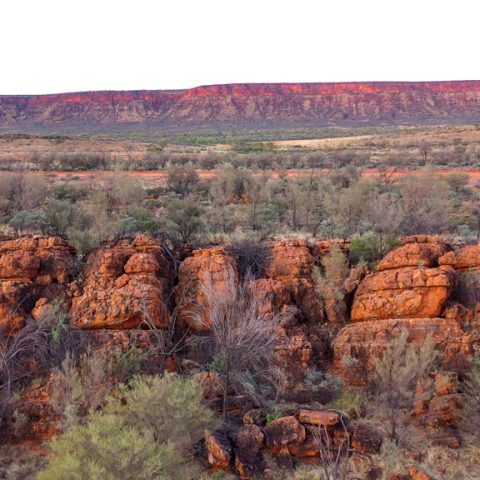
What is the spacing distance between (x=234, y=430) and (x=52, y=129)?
91.1 metres

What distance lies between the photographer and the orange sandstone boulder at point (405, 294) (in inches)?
376

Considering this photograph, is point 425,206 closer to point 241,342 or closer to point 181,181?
point 241,342

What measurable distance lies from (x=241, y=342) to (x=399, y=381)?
2.49 meters

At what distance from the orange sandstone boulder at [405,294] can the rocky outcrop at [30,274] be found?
18.2 feet

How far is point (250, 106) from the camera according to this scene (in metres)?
Answer: 104

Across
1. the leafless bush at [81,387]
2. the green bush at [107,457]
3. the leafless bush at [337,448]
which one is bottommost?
the leafless bush at [337,448]

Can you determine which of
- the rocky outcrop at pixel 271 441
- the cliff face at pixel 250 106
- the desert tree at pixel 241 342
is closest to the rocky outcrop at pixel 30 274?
the desert tree at pixel 241 342

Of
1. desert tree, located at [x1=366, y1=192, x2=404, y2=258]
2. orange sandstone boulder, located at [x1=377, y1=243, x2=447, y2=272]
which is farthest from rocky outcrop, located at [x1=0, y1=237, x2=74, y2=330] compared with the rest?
desert tree, located at [x1=366, y1=192, x2=404, y2=258]

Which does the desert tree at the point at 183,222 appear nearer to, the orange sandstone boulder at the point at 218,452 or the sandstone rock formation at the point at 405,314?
the sandstone rock formation at the point at 405,314

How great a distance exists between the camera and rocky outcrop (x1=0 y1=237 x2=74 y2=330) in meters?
9.32

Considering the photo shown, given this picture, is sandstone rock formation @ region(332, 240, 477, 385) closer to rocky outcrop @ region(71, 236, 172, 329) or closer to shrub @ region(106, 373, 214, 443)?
shrub @ region(106, 373, 214, 443)

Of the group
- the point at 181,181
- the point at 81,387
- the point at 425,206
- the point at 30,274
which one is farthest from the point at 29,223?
the point at 425,206

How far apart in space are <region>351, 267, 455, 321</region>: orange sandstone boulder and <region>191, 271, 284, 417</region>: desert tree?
174 cm

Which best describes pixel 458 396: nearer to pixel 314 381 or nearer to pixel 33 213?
pixel 314 381
